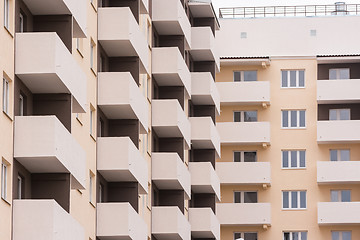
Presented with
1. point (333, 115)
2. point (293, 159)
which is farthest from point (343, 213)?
point (333, 115)

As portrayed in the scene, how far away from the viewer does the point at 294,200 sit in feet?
288

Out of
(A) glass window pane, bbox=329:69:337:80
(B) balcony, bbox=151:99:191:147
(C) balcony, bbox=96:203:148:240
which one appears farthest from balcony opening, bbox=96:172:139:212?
(A) glass window pane, bbox=329:69:337:80

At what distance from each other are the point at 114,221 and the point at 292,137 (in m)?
38.2

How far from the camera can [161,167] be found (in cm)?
6341

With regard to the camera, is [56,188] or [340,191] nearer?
[56,188]

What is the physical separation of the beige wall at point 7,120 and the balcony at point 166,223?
77.3 feet

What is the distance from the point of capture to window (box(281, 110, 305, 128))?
88.6m

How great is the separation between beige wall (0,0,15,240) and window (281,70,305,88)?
165ft

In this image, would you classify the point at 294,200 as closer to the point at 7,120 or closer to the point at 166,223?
the point at 166,223

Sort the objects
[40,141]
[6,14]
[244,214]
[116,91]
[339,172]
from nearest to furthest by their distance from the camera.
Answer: [6,14] → [40,141] → [116,91] → [244,214] → [339,172]

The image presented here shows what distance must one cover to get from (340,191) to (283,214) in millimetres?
3957

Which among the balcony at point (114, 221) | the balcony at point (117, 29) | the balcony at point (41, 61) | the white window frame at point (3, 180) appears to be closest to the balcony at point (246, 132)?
the balcony at point (117, 29)

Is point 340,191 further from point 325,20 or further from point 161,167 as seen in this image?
point 161,167

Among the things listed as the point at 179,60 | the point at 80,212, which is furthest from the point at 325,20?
the point at 80,212
